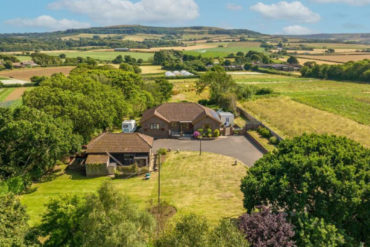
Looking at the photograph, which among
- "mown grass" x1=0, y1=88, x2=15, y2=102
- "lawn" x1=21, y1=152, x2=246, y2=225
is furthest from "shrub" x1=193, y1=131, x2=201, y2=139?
"mown grass" x1=0, y1=88, x2=15, y2=102

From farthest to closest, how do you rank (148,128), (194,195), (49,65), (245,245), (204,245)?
(49,65) < (148,128) < (194,195) < (245,245) < (204,245)

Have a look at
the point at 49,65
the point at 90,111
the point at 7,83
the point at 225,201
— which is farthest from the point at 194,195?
the point at 49,65

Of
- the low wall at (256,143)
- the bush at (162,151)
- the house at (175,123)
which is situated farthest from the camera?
the house at (175,123)

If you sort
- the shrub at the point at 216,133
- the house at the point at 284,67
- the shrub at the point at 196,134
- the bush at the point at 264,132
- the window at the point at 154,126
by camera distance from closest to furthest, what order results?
1. the bush at the point at 264,132
2. the shrub at the point at 196,134
3. the shrub at the point at 216,133
4. the window at the point at 154,126
5. the house at the point at 284,67

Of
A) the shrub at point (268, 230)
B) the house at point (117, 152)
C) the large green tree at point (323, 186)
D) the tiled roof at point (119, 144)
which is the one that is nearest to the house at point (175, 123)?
the tiled roof at point (119, 144)

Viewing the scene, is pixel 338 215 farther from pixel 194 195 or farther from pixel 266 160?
pixel 194 195

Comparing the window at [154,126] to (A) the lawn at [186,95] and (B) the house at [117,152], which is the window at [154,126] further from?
(A) the lawn at [186,95]
